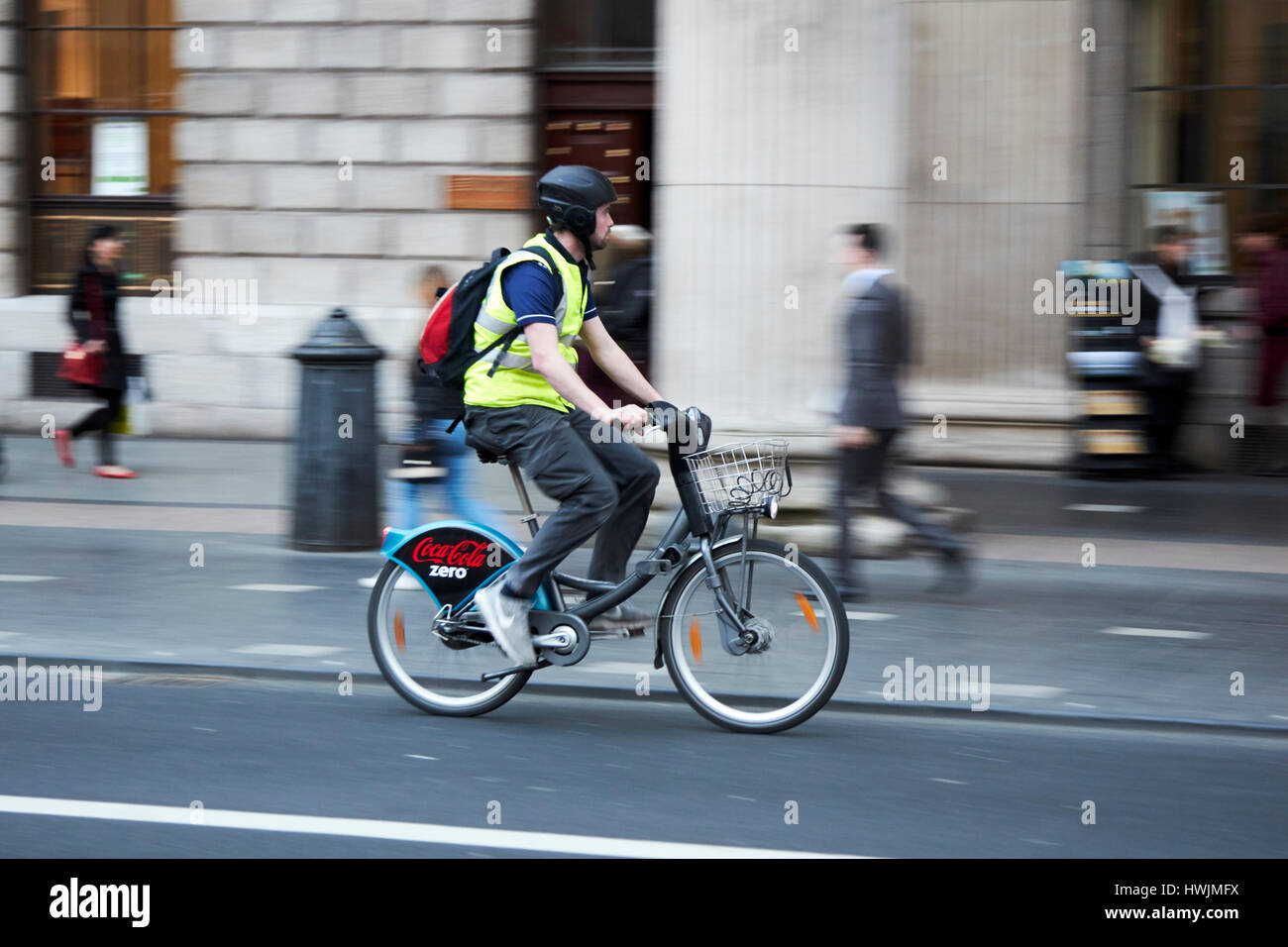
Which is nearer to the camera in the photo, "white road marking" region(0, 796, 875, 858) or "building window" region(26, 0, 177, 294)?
"white road marking" region(0, 796, 875, 858)

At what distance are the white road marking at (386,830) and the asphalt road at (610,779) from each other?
0.02 meters

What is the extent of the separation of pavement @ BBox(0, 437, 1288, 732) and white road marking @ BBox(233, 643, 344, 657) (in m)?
0.01

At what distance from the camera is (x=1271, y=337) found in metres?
12.7

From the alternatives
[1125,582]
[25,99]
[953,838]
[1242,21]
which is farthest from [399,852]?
[25,99]

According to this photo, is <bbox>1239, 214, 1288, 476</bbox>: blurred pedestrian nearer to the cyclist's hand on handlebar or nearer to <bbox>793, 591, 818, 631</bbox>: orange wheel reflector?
<bbox>793, 591, 818, 631</bbox>: orange wheel reflector

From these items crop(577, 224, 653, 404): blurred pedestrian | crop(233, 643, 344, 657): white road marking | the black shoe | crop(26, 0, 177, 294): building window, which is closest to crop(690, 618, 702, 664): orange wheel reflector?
crop(233, 643, 344, 657): white road marking

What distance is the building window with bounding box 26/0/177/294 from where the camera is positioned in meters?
15.2

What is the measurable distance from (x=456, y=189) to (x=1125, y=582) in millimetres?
7367

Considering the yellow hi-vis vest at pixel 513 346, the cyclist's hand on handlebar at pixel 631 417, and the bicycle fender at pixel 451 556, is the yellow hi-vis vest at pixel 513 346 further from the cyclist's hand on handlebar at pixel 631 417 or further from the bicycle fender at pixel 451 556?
the bicycle fender at pixel 451 556

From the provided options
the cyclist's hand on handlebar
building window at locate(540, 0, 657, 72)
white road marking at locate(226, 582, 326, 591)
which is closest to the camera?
the cyclist's hand on handlebar

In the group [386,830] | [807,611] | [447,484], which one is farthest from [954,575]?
[386,830]

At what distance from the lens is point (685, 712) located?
20.0ft

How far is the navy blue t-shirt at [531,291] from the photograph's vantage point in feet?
17.9
